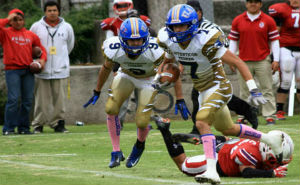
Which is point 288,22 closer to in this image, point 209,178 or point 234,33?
point 234,33

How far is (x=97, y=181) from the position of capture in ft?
22.3

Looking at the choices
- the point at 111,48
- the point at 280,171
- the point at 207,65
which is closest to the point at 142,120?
the point at 111,48

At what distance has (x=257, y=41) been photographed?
484 inches

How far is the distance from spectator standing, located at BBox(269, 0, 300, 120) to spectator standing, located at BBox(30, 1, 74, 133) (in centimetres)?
371

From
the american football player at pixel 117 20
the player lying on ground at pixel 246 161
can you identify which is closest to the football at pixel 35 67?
the american football player at pixel 117 20

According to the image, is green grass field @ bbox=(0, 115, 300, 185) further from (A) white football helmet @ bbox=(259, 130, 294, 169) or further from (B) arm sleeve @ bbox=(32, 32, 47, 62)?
(B) arm sleeve @ bbox=(32, 32, 47, 62)

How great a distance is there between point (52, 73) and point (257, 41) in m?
3.46

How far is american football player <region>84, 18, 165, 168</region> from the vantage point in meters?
7.94

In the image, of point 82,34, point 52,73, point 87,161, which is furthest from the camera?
point 82,34

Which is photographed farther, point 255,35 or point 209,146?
point 255,35

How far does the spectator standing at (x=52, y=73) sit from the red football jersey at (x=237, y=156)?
572cm

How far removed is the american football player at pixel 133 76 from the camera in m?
7.94

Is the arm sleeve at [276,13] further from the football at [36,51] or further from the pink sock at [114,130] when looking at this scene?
the pink sock at [114,130]

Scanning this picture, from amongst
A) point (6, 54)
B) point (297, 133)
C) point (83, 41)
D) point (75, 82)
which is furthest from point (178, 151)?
point (83, 41)
